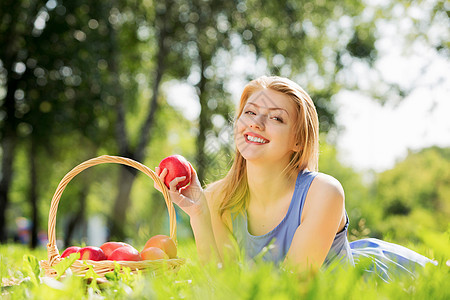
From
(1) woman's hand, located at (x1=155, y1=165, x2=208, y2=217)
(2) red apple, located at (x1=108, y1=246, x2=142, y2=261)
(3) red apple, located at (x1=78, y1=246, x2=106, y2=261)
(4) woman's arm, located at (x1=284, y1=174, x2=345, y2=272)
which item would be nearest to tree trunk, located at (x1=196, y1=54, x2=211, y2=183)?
(1) woman's hand, located at (x1=155, y1=165, x2=208, y2=217)

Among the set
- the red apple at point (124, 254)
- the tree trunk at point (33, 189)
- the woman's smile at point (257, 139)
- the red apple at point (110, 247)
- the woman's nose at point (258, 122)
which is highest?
the woman's nose at point (258, 122)

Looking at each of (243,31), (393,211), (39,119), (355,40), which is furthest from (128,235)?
(393,211)

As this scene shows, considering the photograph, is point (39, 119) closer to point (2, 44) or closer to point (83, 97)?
point (83, 97)

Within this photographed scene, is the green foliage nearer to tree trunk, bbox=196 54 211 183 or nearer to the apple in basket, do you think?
tree trunk, bbox=196 54 211 183

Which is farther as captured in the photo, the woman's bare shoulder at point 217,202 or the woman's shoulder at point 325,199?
the woman's bare shoulder at point 217,202

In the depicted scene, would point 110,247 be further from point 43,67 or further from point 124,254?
point 43,67

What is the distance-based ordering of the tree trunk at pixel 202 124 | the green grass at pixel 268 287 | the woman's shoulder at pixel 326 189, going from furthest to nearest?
1. the tree trunk at pixel 202 124
2. the woman's shoulder at pixel 326 189
3. the green grass at pixel 268 287

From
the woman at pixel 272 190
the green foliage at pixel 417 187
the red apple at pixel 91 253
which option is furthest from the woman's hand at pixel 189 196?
the green foliage at pixel 417 187

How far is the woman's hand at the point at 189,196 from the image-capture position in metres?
3.02

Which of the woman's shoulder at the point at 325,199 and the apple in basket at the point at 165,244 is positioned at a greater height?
the woman's shoulder at the point at 325,199

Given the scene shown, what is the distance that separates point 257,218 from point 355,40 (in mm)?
14310

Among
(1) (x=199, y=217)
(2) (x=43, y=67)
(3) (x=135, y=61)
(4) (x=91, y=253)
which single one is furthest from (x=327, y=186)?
(3) (x=135, y=61)

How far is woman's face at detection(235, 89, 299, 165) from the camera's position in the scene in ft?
9.76

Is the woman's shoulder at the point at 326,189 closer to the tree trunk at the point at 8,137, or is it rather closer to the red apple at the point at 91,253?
the red apple at the point at 91,253
